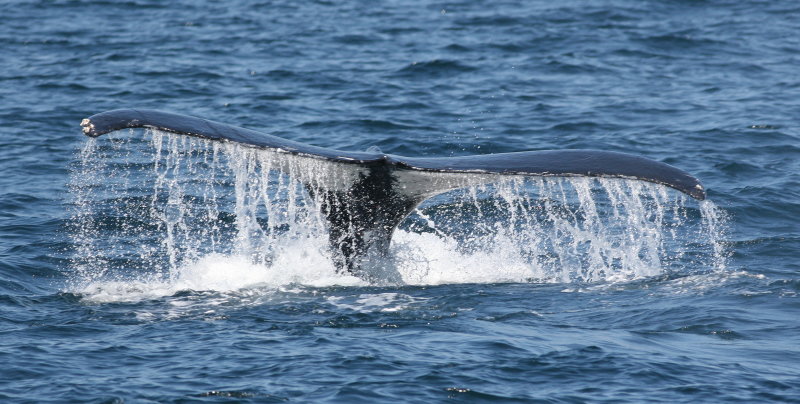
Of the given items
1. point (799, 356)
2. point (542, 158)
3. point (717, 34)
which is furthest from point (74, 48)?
point (799, 356)

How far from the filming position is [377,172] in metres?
8.45

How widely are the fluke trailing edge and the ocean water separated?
0.51 ft

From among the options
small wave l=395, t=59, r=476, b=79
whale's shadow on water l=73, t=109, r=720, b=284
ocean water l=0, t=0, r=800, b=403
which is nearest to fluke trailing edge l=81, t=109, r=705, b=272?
whale's shadow on water l=73, t=109, r=720, b=284

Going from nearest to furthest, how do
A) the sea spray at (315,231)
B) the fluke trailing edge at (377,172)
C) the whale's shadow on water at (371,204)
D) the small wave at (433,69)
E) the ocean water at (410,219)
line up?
the ocean water at (410,219)
the fluke trailing edge at (377,172)
the whale's shadow on water at (371,204)
the sea spray at (315,231)
the small wave at (433,69)

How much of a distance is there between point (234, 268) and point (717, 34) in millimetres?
15210

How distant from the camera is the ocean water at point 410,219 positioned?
7.54 metres

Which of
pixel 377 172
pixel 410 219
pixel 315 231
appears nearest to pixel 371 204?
pixel 377 172

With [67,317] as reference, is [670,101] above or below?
above

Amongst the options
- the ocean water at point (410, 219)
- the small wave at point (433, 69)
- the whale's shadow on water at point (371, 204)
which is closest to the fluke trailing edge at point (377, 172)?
the whale's shadow on water at point (371, 204)

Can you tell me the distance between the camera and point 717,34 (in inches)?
890

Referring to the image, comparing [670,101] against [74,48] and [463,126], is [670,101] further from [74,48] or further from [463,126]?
[74,48]

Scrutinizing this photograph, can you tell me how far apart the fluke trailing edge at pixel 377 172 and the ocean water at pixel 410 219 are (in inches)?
6.1

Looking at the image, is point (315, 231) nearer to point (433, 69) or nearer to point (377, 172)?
point (377, 172)

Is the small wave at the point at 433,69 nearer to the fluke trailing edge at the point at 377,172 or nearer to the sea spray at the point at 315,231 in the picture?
the sea spray at the point at 315,231
